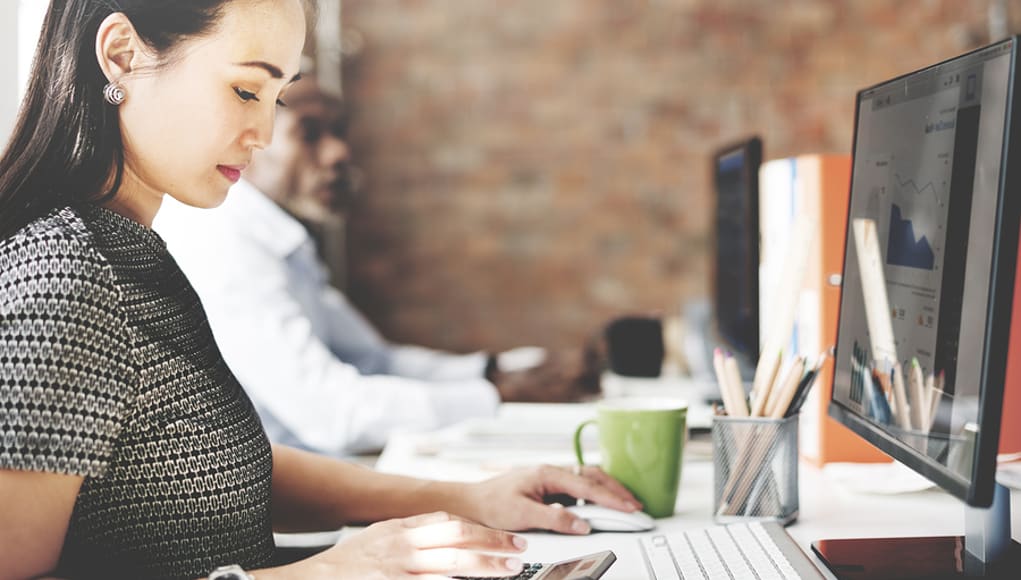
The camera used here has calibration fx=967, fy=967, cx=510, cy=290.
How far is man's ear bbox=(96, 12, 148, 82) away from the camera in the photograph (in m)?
0.79

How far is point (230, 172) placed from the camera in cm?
89

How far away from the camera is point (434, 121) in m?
3.22

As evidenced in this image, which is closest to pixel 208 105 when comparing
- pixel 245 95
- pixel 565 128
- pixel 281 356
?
pixel 245 95

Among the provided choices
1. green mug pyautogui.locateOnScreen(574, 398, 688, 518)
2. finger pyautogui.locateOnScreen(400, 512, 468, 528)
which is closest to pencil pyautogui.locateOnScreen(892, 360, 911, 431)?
green mug pyautogui.locateOnScreen(574, 398, 688, 518)

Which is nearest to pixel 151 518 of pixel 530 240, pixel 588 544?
pixel 588 544

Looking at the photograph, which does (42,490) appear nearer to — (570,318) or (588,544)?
(588,544)

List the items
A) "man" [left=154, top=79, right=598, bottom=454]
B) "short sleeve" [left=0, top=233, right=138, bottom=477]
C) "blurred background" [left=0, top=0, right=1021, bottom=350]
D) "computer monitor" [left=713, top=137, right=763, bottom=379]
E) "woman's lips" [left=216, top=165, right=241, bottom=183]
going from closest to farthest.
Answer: "short sleeve" [left=0, top=233, right=138, bottom=477]
"woman's lips" [left=216, top=165, right=241, bottom=183]
"computer monitor" [left=713, top=137, right=763, bottom=379]
"man" [left=154, top=79, right=598, bottom=454]
"blurred background" [left=0, top=0, right=1021, bottom=350]

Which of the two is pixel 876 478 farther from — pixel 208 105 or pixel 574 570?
pixel 208 105

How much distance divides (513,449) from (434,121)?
2001 mm

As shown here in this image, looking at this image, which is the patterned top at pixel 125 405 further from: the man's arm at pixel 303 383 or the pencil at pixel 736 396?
the man's arm at pixel 303 383

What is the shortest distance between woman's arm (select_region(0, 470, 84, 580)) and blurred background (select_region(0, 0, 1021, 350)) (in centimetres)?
256

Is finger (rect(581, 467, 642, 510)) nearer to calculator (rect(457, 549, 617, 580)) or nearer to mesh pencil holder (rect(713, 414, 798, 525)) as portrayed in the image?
mesh pencil holder (rect(713, 414, 798, 525))

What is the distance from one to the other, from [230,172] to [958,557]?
738mm

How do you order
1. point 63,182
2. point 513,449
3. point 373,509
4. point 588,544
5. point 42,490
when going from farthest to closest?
point 513,449, point 373,509, point 588,544, point 63,182, point 42,490
